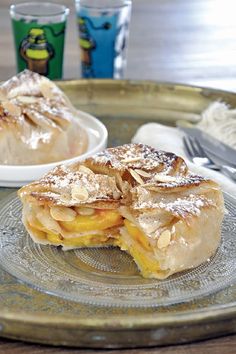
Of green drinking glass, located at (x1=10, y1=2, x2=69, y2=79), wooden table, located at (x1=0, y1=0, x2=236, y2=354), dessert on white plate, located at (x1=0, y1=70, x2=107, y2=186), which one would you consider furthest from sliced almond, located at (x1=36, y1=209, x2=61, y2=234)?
wooden table, located at (x1=0, y1=0, x2=236, y2=354)

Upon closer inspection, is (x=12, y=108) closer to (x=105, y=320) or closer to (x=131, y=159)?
(x=131, y=159)

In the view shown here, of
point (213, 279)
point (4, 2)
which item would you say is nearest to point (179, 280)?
point (213, 279)

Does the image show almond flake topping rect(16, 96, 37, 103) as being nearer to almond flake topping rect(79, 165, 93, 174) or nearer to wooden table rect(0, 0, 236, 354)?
almond flake topping rect(79, 165, 93, 174)

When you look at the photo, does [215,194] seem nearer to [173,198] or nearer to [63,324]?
[173,198]

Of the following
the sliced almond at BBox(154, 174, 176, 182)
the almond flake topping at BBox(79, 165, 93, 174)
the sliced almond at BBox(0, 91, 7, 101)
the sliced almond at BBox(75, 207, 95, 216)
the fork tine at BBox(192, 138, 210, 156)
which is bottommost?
the fork tine at BBox(192, 138, 210, 156)

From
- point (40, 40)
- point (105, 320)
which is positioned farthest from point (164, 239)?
point (40, 40)

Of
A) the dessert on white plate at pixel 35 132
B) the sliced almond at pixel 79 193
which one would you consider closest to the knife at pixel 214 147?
the dessert on white plate at pixel 35 132
